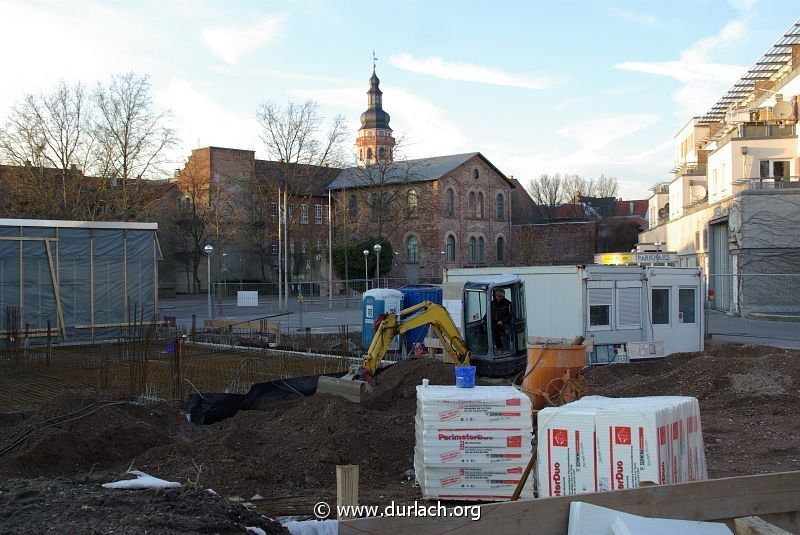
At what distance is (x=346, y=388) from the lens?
1317 centimetres

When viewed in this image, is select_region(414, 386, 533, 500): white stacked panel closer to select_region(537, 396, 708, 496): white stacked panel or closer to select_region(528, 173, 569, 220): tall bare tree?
select_region(537, 396, 708, 496): white stacked panel

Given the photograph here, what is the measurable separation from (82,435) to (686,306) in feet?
51.6

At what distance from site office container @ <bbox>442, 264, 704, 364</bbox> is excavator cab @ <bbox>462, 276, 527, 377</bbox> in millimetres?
2325

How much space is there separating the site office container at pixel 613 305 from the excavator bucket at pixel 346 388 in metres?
6.19

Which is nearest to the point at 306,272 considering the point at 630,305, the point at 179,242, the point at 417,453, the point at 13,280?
the point at 179,242

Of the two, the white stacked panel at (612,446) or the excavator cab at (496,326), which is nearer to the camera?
the white stacked panel at (612,446)

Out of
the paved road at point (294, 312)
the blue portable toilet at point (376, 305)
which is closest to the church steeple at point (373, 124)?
the paved road at point (294, 312)

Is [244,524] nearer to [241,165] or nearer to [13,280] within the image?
[13,280]

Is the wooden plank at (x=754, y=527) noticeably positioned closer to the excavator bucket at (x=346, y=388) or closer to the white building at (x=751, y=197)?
the excavator bucket at (x=346, y=388)

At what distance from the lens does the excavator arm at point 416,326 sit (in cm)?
1386

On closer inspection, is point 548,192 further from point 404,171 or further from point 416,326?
point 416,326

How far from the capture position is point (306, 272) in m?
67.4

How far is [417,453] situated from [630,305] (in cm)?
1249

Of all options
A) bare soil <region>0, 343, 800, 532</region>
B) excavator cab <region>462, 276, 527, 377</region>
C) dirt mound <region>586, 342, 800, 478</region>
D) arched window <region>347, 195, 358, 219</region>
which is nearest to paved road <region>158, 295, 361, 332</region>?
excavator cab <region>462, 276, 527, 377</region>
